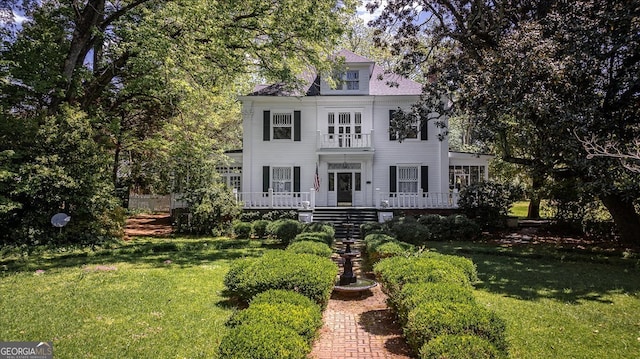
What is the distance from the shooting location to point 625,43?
9852mm

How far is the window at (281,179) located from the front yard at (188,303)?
998 cm

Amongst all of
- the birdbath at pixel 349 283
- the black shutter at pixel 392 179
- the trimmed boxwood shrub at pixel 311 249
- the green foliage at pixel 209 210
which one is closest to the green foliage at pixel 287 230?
the green foliage at pixel 209 210

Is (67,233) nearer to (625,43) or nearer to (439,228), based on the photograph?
(439,228)

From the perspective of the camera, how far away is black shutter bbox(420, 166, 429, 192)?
69.1 feet

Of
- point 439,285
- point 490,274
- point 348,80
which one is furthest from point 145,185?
point 439,285

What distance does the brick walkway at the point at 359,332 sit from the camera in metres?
4.71

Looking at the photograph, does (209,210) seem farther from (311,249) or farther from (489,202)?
(489,202)

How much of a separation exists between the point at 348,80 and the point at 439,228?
9.68m

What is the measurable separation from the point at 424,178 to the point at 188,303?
16654 mm

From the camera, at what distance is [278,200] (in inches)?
799

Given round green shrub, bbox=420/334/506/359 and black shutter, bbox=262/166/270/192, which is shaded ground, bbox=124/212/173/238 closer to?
black shutter, bbox=262/166/270/192

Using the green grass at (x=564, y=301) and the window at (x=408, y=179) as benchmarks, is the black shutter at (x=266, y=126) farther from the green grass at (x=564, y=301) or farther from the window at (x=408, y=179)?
the green grass at (x=564, y=301)

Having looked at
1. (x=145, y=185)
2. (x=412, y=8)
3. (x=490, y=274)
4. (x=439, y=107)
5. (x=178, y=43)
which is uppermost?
(x=412, y=8)

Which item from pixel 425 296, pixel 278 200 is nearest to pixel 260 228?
pixel 278 200
